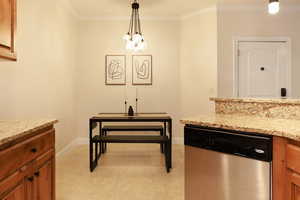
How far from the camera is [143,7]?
4.44m

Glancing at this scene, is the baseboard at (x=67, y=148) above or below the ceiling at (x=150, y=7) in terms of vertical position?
below

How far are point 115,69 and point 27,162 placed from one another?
145 inches

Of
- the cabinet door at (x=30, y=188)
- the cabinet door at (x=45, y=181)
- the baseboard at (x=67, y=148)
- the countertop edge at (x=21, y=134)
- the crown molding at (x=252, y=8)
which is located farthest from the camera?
the crown molding at (x=252, y=8)

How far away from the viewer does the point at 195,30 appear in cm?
468

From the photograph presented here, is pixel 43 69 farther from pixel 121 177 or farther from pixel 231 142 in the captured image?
pixel 231 142

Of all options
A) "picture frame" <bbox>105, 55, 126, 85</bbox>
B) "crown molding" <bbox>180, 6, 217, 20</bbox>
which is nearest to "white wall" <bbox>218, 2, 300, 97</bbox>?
"crown molding" <bbox>180, 6, 217, 20</bbox>

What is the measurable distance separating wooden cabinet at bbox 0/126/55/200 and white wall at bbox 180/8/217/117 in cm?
325

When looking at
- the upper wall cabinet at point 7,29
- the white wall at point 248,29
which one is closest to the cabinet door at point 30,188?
the upper wall cabinet at point 7,29

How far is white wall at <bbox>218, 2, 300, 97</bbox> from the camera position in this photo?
4.39m

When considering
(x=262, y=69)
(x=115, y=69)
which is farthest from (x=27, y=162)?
(x=262, y=69)

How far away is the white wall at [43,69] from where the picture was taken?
101 inches

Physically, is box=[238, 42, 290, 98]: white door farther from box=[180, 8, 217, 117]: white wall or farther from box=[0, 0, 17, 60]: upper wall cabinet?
box=[0, 0, 17, 60]: upper wall cabinet

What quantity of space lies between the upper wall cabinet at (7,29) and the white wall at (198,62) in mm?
3396

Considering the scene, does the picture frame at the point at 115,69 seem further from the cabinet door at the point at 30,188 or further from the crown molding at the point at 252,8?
the cabinet door at the point at 30,188
